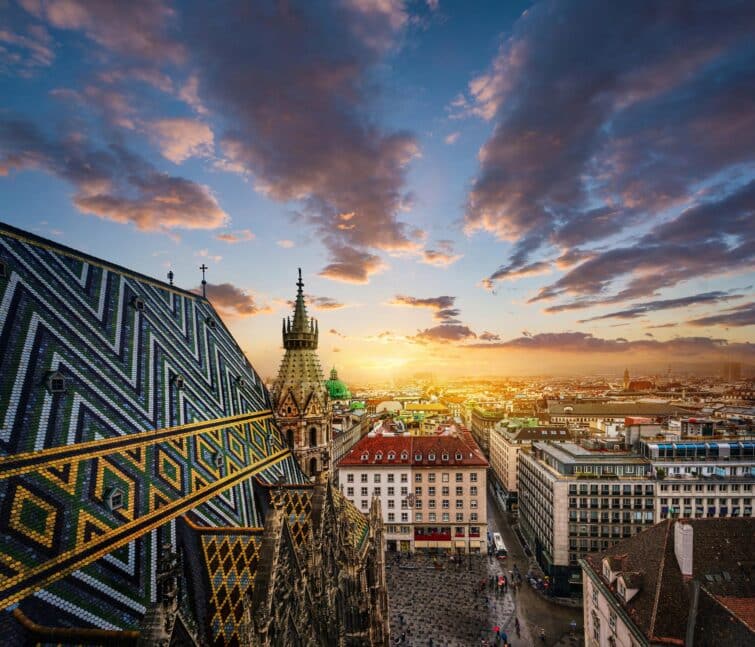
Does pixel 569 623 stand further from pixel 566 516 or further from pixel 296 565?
pixel 296 565

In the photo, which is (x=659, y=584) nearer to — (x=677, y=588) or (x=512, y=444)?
(x=677, y=588)

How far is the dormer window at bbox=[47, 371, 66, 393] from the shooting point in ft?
46.5

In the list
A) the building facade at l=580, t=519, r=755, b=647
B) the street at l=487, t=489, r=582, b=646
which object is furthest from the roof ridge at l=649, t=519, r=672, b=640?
the street at l=487, t=489, r=582, b=646

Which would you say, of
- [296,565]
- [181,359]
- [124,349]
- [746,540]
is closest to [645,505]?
[746,540]

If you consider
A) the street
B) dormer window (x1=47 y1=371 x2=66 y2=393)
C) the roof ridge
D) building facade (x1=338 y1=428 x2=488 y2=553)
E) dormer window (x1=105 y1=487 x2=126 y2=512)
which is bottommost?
the street

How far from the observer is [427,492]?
60.6 m

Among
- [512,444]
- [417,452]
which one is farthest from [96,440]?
[512,444]

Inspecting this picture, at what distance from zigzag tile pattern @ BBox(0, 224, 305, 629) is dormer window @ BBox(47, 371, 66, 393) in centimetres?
3

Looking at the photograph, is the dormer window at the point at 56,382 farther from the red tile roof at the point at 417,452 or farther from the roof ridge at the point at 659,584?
the red tile roof at the point at 417,452

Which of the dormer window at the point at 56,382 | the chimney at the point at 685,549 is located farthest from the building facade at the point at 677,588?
the dormer window at the point at 56,382

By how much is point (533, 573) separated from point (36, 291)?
56.3 metres

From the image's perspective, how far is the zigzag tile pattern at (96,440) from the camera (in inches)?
459

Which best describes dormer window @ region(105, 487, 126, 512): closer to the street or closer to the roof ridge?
the roof ridge

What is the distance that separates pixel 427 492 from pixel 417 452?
5.39 meters
